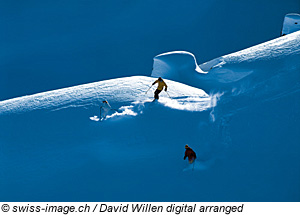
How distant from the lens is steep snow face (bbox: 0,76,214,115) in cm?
1155

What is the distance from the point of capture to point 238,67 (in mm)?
12977

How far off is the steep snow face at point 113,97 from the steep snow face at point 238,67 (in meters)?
0.90

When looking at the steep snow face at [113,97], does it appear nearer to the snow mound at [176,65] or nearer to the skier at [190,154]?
the snow mound at [176,65]

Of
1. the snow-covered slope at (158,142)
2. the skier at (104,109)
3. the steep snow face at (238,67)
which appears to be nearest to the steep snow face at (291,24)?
the steep snow face at (238,67)

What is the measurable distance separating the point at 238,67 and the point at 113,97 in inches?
173

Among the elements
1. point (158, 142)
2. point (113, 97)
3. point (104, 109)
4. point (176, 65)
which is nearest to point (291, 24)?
point (176, 65)

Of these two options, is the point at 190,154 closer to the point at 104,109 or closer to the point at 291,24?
the point at 104,109

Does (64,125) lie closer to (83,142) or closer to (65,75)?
(83,142)

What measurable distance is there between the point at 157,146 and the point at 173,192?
4.76 ft

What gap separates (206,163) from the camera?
32.8ft

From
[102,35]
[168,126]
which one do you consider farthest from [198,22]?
[168,126]

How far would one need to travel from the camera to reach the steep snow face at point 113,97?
455 inches

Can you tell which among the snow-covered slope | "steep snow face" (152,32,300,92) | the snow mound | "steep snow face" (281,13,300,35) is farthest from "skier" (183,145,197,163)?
"steep snow face" (281,13,300,35)
